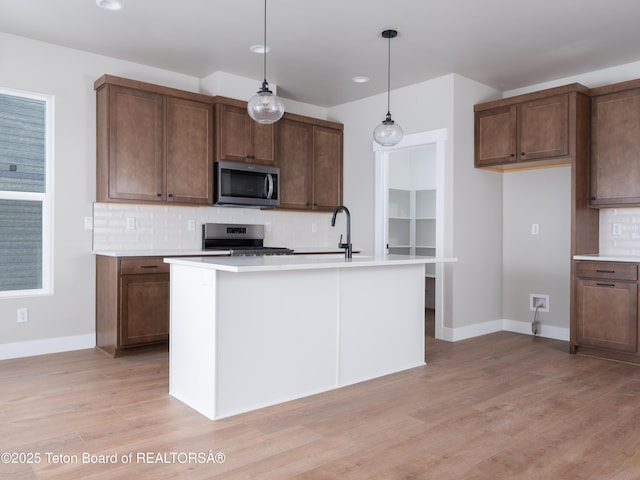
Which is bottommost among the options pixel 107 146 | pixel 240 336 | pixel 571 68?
pixel 240 336

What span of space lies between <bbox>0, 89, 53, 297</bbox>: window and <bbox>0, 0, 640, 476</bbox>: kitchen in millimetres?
97

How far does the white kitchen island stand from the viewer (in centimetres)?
278

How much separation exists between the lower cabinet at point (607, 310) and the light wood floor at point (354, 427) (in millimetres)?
347

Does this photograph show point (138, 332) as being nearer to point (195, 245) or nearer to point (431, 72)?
point (195, 245)

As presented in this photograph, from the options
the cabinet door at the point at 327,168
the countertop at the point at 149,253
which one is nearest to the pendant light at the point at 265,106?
the countertop at the point at 149,253

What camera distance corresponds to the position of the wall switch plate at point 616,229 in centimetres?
463

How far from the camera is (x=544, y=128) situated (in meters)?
4.63

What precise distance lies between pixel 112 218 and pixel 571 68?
448 cm

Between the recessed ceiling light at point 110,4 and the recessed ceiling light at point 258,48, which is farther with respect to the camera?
the recessed ceiling light at point 258,48

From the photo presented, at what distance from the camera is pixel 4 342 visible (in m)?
4.04

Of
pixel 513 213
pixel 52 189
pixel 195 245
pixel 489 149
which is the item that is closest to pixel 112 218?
pixel 52 189

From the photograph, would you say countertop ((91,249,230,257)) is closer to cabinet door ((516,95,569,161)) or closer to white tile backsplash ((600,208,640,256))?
cabinet door ((516,95,569,161))

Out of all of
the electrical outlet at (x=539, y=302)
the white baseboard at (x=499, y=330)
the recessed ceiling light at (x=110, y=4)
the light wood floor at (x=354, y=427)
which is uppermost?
the recessed ceiling light at (x=110, y=4)

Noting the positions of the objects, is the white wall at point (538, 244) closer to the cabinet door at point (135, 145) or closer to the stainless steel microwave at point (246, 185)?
the stainless steel microwave at point (246, 185)
